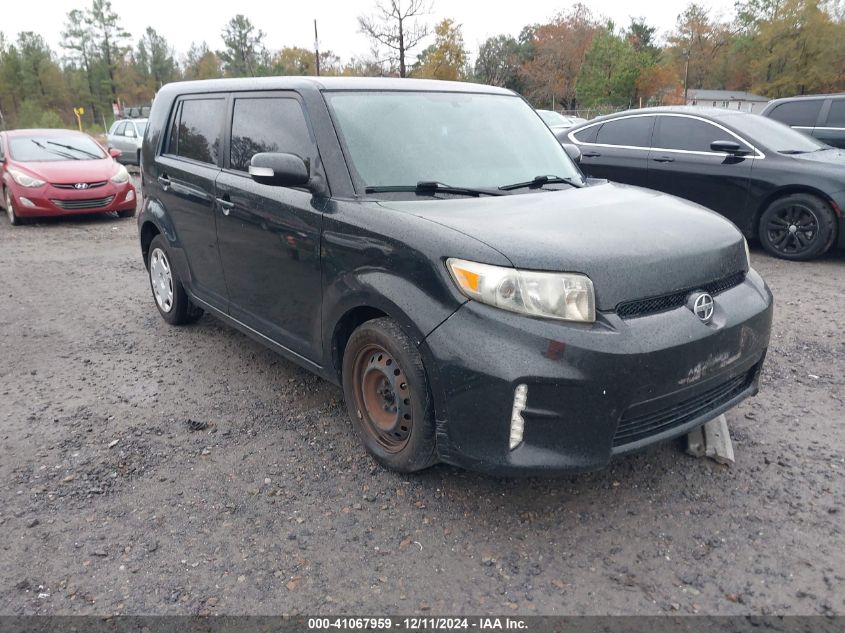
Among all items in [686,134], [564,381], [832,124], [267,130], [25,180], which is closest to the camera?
[564,381]

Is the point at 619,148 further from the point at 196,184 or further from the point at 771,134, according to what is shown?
the point at 196,184

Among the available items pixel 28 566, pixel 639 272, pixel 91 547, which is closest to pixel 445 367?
pixel 639 272

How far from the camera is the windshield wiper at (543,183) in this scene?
141 inches

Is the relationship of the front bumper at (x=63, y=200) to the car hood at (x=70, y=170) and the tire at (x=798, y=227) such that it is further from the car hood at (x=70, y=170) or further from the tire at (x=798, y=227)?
the tire at (x=798, y=227)

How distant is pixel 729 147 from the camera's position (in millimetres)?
7508

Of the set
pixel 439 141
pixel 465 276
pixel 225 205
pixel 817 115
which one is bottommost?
pixel 465 276

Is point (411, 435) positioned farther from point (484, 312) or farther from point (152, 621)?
point (152, 621)

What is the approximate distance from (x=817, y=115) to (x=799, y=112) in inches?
11.4

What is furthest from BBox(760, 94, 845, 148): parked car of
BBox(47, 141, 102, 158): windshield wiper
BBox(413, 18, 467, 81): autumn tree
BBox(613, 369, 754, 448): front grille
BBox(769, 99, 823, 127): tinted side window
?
BBox(413, 18, 467, 81): autumn tree

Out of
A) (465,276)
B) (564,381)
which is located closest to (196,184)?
(465,276)

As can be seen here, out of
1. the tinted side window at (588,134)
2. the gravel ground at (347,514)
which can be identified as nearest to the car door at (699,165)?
the tinted side window at (588,134)

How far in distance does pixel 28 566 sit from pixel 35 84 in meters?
59.7

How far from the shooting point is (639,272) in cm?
271

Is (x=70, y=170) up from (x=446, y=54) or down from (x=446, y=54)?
down
